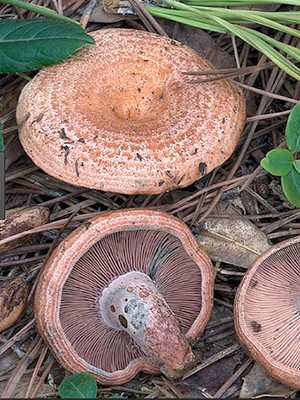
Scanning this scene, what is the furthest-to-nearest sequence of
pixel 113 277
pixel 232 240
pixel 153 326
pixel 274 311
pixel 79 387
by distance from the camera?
pixel 232 240
pixel 113 277
pixel 274 311
pixel 153 326
pixel 79 387

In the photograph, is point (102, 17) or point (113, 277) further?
point (102, 17)

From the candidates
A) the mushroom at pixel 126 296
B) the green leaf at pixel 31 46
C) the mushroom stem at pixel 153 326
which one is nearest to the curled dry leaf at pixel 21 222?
the mushroom at pixel 126 296

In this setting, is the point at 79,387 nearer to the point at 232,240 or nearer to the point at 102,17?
the point at 232,240

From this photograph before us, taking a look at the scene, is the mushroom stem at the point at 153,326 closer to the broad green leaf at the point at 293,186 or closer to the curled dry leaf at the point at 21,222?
the curled dry leaf at the point at 21,222

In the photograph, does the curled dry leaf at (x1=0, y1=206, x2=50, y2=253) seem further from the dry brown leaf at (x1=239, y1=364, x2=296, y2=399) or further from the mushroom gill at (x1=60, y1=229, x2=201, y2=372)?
the dry brown leaf at (x1=239, y1=364, x2=296, y2=399)

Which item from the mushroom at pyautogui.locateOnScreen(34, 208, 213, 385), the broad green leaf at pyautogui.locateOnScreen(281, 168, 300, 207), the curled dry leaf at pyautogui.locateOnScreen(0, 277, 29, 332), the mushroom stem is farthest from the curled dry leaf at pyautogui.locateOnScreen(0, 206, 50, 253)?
the broad green leaf at pyautogui.locateOnScreen(281, 168, 300, 207)

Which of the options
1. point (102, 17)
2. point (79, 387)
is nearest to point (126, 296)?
point (79, 387)

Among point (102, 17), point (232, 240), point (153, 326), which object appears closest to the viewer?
point (153, 326)

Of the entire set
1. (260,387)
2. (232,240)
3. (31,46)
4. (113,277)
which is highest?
(31,46)

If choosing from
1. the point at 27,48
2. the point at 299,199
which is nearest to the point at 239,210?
the point at 299,199
